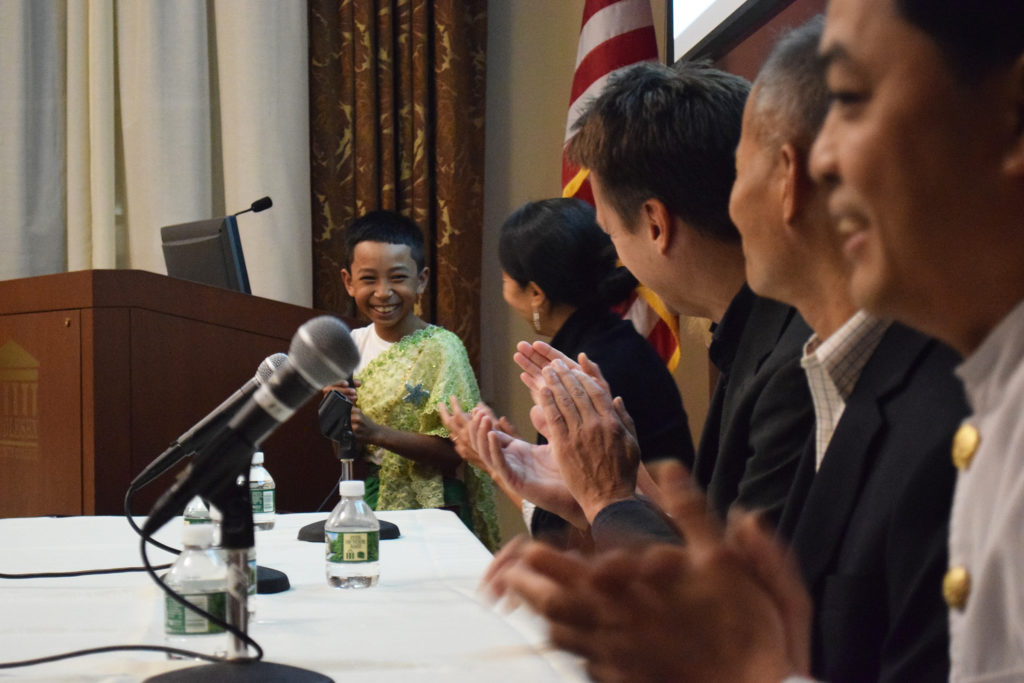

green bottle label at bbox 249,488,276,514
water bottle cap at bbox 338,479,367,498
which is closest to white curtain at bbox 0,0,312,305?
green bottle label at bbox 249,488,276,514

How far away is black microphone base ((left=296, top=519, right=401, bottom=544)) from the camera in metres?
1.78

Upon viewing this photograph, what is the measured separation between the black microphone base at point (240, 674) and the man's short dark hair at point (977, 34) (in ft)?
2.38

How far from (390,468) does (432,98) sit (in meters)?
1.59

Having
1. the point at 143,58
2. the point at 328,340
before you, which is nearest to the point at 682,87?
the point at 328,340

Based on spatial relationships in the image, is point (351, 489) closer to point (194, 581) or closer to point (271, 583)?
point (271, 583)

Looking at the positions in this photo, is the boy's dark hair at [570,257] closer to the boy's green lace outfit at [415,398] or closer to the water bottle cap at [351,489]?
the boy's green lace outfit at [415,398]

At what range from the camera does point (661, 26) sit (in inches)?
129

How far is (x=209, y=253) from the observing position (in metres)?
2.77

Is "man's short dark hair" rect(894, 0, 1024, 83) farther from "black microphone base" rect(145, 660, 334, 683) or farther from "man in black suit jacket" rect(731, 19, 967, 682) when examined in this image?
"black microphone base" rect(145, 660, 334, 683)

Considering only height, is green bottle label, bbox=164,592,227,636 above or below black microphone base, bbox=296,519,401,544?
above

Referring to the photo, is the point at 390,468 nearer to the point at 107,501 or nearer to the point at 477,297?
the point at 107,501

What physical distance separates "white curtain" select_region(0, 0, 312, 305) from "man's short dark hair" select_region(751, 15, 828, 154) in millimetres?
2771

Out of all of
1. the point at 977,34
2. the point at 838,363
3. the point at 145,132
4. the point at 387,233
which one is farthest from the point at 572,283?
the point at 145,132

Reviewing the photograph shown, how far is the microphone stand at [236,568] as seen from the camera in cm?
84
